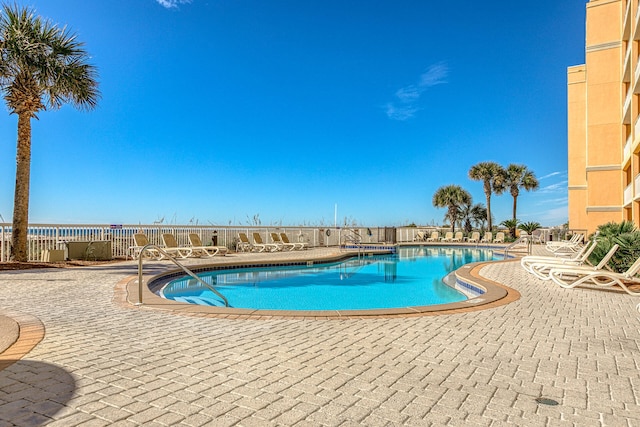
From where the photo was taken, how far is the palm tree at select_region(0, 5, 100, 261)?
9781mm

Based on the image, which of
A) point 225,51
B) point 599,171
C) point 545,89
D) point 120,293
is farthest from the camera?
point 545,89

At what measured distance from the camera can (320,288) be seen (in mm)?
9227

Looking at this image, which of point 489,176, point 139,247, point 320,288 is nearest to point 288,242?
point 139,247

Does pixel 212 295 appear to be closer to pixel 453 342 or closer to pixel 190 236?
pixel 453 342

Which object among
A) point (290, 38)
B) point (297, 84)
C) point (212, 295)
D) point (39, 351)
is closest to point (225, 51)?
point (290, 38)

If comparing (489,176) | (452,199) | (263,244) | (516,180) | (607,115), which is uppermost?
(607,115)

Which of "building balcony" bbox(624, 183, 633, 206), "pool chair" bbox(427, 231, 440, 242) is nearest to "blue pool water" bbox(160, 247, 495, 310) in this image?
"building balcony" bbox(624, 183, 633, 206)

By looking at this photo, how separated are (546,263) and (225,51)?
1894 centimetres

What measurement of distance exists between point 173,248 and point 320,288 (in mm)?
6249

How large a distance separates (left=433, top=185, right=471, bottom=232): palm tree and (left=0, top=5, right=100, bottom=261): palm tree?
98.6ft

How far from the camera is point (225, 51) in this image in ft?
68.5

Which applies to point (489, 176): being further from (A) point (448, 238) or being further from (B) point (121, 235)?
(B) point (121, 235)

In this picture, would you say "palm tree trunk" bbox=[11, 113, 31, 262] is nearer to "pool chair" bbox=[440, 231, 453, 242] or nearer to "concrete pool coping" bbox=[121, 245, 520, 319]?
"concrete pool coping" bbox=[121, 245, 520, 319]

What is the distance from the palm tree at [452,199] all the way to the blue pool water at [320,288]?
896 inches
